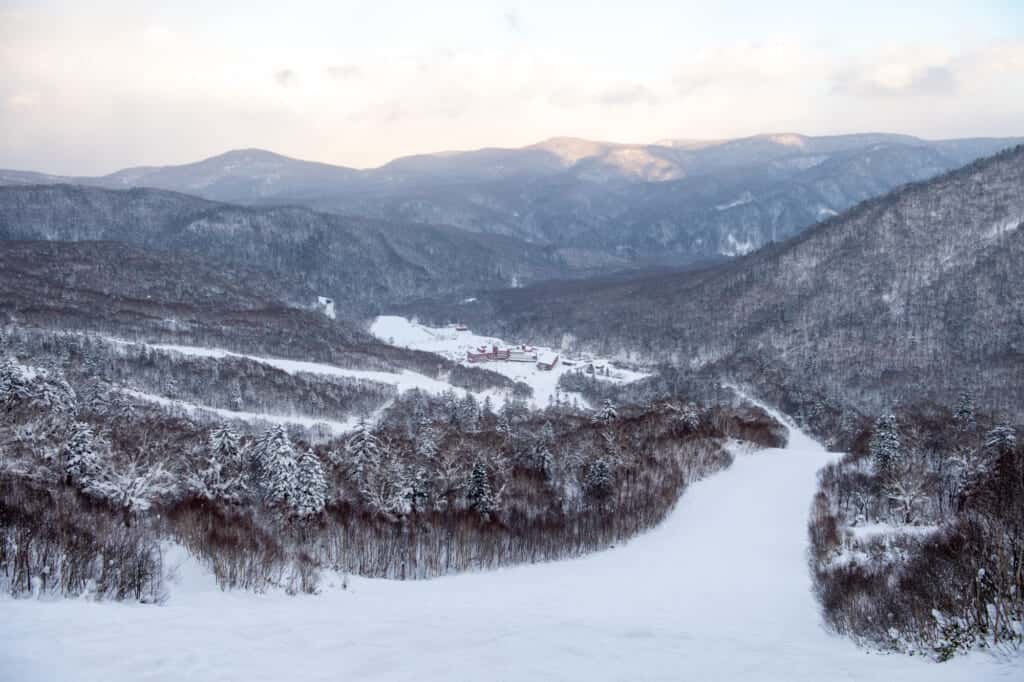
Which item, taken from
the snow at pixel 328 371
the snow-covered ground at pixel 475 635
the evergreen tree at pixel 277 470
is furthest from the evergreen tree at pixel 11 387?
the snow at pixel 328 371

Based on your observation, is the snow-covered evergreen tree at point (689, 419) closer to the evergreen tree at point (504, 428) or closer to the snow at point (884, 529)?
the evergreen tree at point (504, 428)

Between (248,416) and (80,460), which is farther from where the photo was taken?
(248,416)

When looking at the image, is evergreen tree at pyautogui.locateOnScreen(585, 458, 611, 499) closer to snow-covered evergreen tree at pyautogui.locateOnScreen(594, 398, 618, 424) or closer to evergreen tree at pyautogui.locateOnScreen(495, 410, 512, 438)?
evergreen tree at pyautogui.locateOnScreen(495, 410, 512, 438)

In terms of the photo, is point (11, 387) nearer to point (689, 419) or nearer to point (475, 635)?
point (475, 635)

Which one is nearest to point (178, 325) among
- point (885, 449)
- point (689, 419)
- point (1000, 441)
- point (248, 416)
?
point (248, 416)

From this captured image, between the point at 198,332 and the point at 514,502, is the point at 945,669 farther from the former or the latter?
the point at 198,332

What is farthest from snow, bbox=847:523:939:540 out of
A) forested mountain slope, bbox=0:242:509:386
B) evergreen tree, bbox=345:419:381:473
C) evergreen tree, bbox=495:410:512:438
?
forested mountain slope, bbox=0:242:509:386

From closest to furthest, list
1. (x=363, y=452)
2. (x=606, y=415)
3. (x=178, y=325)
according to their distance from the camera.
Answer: (x=363, y=452), (x=606, y=415), (x=178, y=325)
